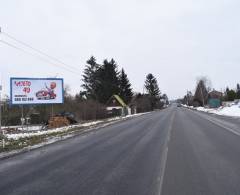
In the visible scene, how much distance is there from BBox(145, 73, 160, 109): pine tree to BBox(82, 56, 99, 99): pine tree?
149 feet

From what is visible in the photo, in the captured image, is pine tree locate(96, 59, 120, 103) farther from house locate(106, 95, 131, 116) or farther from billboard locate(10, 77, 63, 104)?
billboard locate(10, 77, 63, 104)

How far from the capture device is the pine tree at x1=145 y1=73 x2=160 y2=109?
5679 inches

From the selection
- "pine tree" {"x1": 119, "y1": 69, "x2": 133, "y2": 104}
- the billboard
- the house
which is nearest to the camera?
the billboard

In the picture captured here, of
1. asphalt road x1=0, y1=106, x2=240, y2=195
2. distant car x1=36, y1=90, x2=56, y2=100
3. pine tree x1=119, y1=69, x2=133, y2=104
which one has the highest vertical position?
pine tree x1=119, y1=69, x2=133, y2=104

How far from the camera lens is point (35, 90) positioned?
111ft

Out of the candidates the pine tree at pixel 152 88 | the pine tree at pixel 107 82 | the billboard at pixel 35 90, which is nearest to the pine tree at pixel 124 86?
the pine tree at pixel 107 82

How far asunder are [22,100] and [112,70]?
2324 inches

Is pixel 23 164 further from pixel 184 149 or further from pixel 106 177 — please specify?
pixel 184 149

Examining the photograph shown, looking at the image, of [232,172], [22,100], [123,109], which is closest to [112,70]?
[123,109]

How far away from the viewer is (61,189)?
7.42 metres

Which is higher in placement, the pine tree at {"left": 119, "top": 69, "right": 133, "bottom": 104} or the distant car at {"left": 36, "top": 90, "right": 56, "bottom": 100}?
the pine tree at {"left": 119, "top": 69, "right": 133, "bottom": 104}

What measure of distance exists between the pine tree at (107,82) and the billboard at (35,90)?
5288 cm

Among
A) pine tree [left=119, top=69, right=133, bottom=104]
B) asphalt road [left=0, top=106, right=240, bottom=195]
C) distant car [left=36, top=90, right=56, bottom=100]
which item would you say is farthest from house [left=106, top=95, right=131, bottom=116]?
asphalt road [left=0, top=106, right=240, bottom=195]

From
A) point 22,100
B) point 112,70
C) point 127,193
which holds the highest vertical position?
point 112,70
